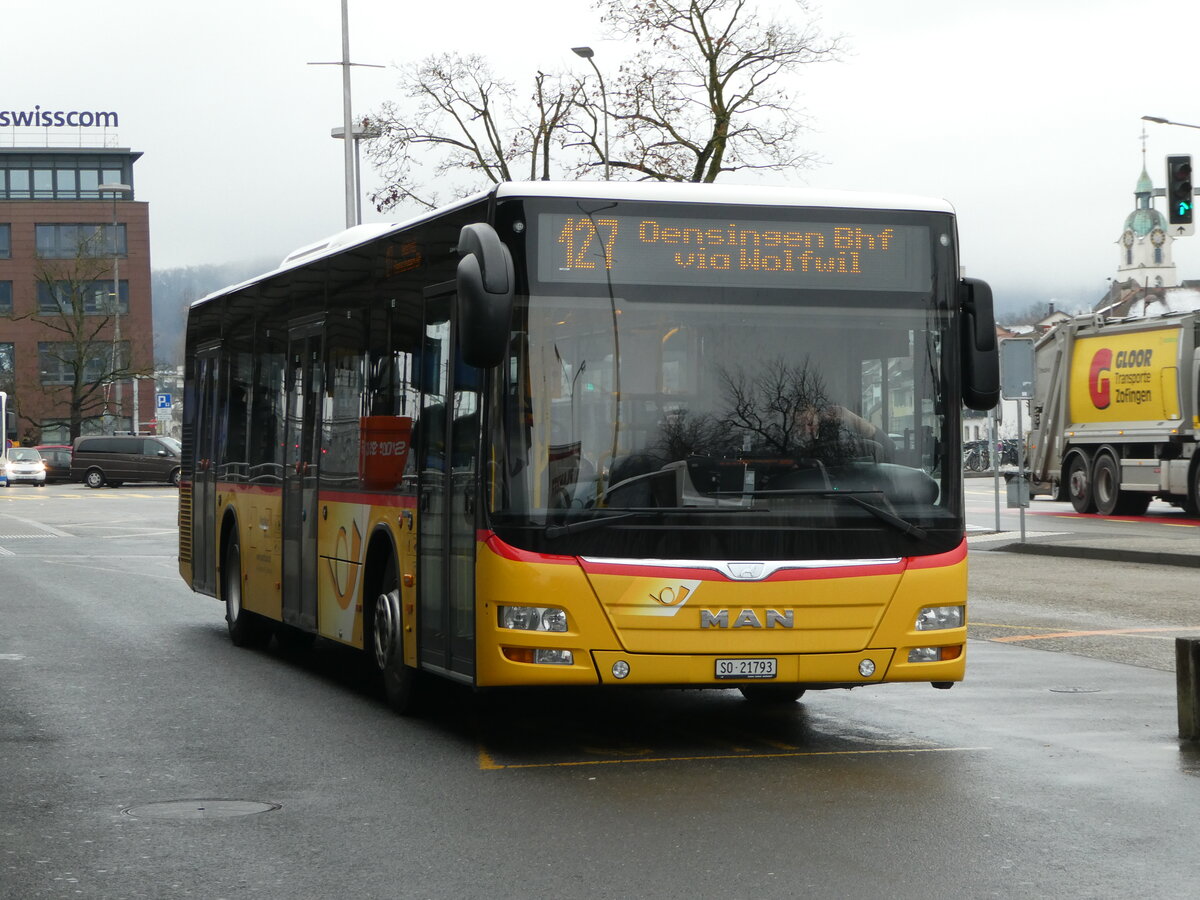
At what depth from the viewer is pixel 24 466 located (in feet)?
213

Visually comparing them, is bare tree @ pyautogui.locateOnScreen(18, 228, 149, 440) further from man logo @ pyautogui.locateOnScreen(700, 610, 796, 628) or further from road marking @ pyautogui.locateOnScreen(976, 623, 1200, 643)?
man logo @ pyautogui.locateOnScreen(700, 610, 796, 628)

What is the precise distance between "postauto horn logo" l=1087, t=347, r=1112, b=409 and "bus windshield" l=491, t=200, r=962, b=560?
26.8 metres

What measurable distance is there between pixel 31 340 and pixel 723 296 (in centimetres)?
9666

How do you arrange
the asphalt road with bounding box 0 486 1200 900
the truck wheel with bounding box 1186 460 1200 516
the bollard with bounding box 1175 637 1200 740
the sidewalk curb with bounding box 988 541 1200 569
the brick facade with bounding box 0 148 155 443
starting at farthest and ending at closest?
the brick facade with bounding box 0 148 155 443 → the truck wheel with bounding box 1186 460 1200 516 → the sidewalk curb with bounding box 988 541 1200 569 → the bollard with bounding box 1175 637 1200 740 → the asphalt road with bounding box 0 486 1200 900

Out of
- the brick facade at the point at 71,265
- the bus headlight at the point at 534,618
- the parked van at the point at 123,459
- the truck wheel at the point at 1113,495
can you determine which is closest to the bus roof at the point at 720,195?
the bus headlight at the point at 534,618

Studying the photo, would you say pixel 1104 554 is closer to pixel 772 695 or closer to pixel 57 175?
pixel 772 695

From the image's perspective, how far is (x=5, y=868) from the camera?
664cm

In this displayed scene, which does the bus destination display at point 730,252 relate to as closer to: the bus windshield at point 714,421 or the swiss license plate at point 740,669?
the bus windshield at point 714,421

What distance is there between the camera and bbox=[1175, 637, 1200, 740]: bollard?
9.35 metres

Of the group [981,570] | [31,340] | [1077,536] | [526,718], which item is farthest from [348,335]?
[31,340]

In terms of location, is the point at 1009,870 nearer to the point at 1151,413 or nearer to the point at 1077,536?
the point at 1077,536

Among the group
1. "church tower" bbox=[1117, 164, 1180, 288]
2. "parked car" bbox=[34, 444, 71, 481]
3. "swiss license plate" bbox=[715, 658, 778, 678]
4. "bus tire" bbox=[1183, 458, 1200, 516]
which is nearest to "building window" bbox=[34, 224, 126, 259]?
"parked car" bbox=[34, 444, 71, 481]

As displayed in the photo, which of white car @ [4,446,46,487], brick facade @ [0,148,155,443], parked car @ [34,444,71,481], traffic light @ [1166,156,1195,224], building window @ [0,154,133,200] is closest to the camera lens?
traffic light @ [1166,156,1195,224]

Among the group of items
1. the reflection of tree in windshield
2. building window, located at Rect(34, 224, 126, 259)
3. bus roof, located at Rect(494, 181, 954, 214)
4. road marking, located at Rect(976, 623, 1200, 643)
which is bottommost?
road marking, located at Rect(976, 623, 1200, 643)
